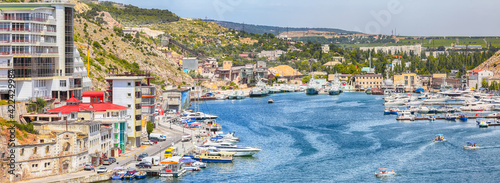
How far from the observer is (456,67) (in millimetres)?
134500

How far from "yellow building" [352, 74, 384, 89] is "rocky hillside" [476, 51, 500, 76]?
66.4 ft

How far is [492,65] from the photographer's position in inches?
4931

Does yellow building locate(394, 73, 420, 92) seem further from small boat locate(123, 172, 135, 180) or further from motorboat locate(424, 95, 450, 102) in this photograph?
small boat locate(123, 172, 135, 180)

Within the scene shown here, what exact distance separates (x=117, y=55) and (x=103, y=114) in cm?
4079

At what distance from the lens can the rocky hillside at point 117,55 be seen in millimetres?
65350

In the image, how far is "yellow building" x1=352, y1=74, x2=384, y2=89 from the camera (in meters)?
121

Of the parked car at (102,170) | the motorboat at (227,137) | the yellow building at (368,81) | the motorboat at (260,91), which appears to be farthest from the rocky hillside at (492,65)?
the parked car at (102,170)

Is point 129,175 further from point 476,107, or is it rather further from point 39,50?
point 476,107

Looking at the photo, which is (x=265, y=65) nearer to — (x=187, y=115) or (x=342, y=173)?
(x=187, y=115)

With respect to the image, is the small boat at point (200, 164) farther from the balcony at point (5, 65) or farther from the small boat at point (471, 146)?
the small boat at point (471, 146)

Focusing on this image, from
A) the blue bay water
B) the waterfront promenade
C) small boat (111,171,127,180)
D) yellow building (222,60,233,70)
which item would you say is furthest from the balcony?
yellow building (222,60,233,70)

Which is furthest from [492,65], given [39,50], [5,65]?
[5,65]

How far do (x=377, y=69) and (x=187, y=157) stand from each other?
9836 cm

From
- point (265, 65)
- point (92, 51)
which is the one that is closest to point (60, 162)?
point (92, 51)
